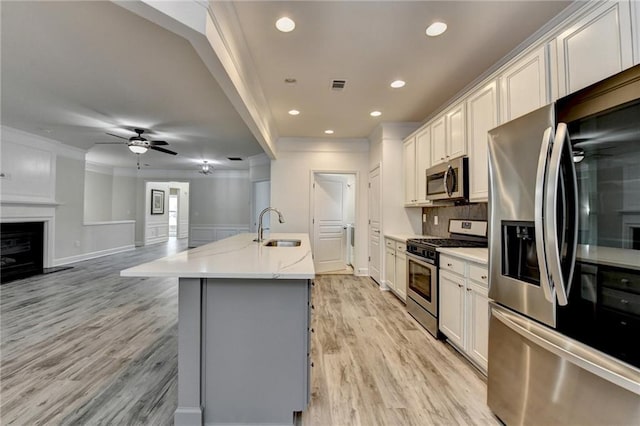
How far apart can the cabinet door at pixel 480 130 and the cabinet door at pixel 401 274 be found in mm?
1293

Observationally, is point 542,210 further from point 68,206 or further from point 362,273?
point 68,206

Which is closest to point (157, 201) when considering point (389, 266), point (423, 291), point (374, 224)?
point (374, 224)

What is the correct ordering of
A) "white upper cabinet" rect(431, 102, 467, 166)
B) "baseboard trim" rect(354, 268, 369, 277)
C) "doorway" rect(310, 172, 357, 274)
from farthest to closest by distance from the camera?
"doorway" rect(310, 172, 357, 274), "baseboard trim" rect(354, 268, 369, 277), "white upper cabinet" rect(431, 102, 467, 166)

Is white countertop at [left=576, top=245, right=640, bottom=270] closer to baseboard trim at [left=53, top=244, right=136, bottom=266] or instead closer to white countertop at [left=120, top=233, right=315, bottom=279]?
white countertop at [left=120, top=233, right=315, bottom=279]

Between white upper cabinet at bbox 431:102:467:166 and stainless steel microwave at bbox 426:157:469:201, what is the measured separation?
0.32ft

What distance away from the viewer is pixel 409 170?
13.8 ft

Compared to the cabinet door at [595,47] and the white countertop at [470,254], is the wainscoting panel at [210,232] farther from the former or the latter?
the cabinet door at [595,47]

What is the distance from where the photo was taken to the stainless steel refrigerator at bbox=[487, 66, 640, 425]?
1019 millimetres

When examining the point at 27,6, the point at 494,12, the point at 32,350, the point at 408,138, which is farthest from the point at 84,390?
the point at 408,138

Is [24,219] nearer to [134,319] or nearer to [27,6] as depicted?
[134,319]

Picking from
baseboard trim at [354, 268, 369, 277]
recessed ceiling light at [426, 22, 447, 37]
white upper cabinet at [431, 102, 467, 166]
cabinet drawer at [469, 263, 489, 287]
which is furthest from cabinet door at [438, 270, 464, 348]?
baseboard trim at [354, 268, 369, 277]

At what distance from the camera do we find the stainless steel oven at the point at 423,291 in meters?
2.73

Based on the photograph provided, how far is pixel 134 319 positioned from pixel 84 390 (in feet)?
4.41

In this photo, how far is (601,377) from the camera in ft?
3.44
